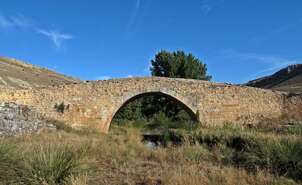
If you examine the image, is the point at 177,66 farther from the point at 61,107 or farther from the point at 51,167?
the point at 51,167

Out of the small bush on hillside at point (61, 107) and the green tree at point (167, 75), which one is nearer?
the small bush on hillside at point (61, 107)

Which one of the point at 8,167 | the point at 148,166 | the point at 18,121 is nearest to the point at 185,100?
the point at 18,121

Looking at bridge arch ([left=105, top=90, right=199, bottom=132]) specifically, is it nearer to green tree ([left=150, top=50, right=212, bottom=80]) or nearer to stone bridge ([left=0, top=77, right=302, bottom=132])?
stone bridge ([left=0, top=77, right=302, bottom=132])

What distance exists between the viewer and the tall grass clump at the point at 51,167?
527 cm

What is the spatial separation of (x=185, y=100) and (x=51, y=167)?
15.9 meters

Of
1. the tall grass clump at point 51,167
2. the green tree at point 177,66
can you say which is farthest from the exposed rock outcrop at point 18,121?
the green tree at point 177,66

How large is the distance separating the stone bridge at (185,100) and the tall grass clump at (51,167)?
46.3 feet

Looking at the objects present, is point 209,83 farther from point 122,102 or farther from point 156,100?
point 156,100

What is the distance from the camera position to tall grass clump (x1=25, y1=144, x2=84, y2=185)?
5273 mm

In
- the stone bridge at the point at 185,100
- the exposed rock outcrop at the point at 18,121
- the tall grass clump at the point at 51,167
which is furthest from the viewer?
the stone bridge at the point at 185,100

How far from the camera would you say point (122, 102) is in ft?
67.6

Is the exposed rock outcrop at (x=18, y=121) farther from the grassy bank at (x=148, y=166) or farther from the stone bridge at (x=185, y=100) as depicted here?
the grassy bank at (x=148, y=166)

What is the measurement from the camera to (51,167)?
5.45 meters

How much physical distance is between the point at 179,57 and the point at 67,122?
17309mm
